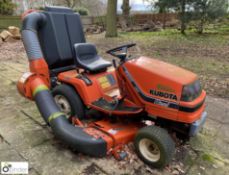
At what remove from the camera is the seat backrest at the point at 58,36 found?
127 inches

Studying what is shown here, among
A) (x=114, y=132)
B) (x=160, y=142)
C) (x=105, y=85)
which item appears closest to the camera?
(x=160, y=142)

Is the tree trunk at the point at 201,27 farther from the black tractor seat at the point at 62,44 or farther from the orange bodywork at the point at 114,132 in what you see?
the orange bodywork at the point at 114,132

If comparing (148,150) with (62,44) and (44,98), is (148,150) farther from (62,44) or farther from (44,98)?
A: (62,44)

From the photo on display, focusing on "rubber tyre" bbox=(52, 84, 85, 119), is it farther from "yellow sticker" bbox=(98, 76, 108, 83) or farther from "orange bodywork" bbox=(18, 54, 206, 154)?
"yellow sticker" bbox=(98, 76, 108, 83)

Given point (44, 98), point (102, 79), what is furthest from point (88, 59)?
point (44, 98)

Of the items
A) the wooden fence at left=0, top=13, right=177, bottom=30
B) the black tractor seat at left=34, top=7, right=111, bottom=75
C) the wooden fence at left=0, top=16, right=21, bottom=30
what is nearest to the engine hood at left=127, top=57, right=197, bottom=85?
the black tractor seat at left=34, top=7, right=111, bottom=75

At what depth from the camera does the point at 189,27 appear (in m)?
12.1

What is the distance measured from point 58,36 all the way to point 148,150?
1.92 metres

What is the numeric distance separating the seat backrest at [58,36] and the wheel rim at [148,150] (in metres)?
1.66

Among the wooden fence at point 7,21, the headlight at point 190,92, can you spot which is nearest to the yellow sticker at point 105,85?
Answer: the headlight at point 190,92

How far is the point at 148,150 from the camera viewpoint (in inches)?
92.4

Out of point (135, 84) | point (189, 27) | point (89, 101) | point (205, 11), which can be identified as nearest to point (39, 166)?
point (89, 101)

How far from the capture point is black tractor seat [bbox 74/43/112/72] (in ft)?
9.69

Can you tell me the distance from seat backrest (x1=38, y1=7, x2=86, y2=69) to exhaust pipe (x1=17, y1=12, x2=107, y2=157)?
0.12 meters
